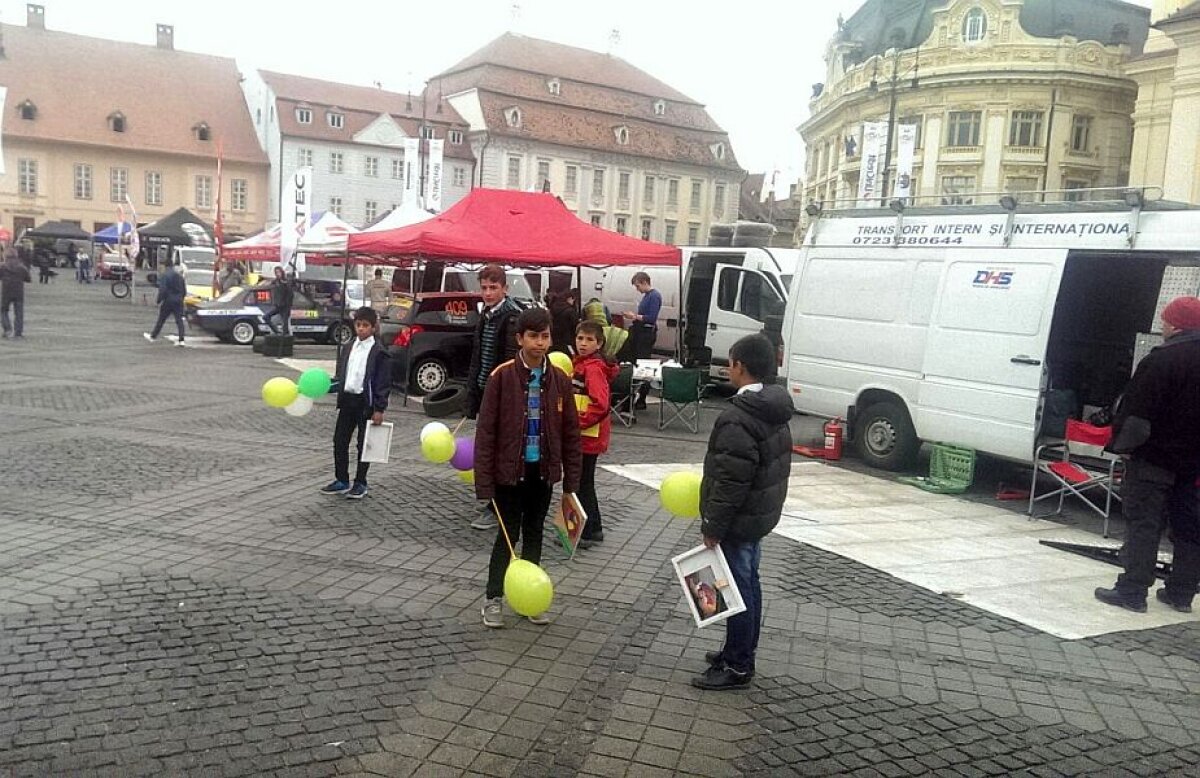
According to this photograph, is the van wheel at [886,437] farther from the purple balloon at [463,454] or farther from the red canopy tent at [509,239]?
the purple balloon at [463,454]

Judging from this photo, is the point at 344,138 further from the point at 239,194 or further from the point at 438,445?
Result: the point at 438,445

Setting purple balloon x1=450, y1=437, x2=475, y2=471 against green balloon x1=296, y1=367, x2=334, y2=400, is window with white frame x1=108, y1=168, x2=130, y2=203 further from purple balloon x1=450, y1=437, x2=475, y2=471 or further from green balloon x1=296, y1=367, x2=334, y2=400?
purple balloon x1=450, y1=437, x2=475, y2=471

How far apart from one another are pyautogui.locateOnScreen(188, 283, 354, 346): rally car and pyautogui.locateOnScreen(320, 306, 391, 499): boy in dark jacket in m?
13.7

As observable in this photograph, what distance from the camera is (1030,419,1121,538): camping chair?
8211 mm

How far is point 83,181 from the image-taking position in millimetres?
59594

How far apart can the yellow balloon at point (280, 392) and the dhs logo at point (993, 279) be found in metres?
6.55

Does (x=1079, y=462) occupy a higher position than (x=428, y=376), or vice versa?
(x=1079, y=462)

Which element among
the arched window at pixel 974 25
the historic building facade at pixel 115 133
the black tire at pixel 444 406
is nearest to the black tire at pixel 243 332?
the black tire at pixel 444 406

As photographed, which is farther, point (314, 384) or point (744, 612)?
point (314, 384)

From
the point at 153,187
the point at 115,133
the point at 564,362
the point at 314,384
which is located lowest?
the point at 314,384

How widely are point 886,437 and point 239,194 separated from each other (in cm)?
6189

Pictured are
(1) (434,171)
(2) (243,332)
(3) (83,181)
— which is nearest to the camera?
(2) (243,332)

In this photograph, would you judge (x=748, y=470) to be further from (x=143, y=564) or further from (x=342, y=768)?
(x=143, y=564)

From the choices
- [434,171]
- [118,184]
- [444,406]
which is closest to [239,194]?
[118,184]
